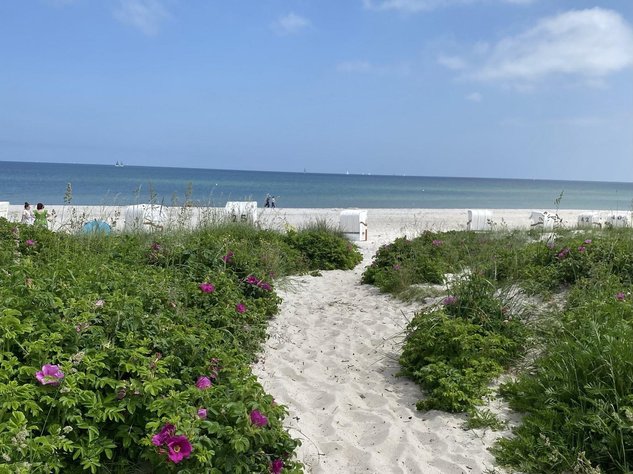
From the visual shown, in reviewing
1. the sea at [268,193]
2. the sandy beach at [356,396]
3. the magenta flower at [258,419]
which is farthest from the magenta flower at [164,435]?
the sea at [268,193]

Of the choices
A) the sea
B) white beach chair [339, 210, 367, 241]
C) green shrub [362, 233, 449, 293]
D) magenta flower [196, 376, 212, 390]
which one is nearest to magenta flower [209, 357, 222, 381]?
magenta flower [196, 376, 212, 390]

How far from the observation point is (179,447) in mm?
2461

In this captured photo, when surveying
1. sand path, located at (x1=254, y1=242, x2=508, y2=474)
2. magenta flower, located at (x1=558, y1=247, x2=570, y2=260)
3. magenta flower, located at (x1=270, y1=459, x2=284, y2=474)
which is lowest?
sand path, located at (x1=254, y1=242, x2=508, y2=474)

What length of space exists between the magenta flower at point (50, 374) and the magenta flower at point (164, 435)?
0.58 m

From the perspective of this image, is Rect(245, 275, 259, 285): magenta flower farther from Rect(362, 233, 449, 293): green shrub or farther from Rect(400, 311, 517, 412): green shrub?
Rect(362, 233, 449, 293): green shrub

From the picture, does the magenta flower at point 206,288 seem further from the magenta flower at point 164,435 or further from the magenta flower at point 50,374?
the magenta flower at point 164,435

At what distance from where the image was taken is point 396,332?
5.74 m

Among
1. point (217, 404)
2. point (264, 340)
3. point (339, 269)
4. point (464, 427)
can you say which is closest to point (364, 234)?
point (339, 269)

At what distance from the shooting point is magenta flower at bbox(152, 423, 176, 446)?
2453 millimetres

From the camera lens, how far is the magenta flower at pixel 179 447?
7.95 feet

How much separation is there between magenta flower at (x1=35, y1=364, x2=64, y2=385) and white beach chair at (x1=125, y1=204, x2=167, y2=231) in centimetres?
540

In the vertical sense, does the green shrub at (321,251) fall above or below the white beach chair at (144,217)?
below

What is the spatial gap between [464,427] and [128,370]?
225cm

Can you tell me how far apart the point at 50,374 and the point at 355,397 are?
2346mm
